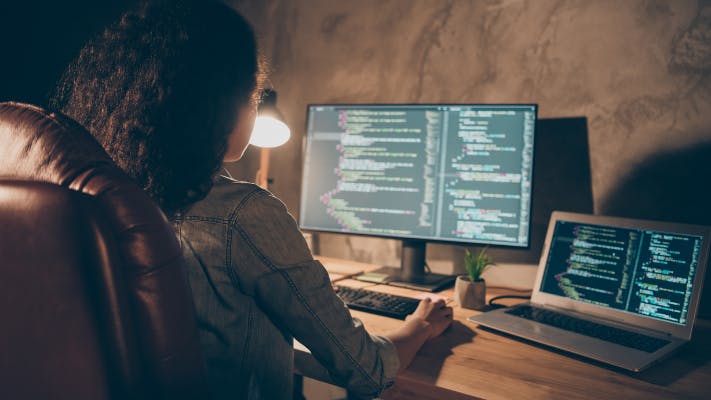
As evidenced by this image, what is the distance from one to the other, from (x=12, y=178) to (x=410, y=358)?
2.24 feet

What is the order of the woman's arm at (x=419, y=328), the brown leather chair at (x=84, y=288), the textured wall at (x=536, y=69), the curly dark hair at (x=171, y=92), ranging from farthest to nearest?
the textured wall at (x=536, y=69) < the woman's arm at (x=419, y=328) < the curly dark hair at (x=171, y=92) < the brown leather chair at (x=84, y=288)

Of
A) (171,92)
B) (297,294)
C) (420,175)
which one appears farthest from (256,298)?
(420,175)

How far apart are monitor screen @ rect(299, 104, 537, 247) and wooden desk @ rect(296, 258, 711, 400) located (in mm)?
414

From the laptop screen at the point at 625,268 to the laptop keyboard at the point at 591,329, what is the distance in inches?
3.0

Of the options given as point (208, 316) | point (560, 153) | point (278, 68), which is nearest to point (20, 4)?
point (278, 68)

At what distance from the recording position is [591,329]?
1.00m

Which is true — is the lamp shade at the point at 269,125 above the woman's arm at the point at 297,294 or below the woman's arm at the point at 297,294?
above

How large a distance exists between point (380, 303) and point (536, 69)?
0.83 metres

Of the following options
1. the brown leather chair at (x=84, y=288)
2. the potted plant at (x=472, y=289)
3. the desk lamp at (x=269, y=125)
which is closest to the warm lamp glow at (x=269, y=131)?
the desk lamp at (x=269, y=125)

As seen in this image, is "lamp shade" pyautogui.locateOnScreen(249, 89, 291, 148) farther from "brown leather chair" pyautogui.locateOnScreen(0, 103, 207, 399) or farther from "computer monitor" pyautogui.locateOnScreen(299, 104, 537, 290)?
"brown leather chair" pyautogui.locateOnScreen(0, 103, 207, 399)

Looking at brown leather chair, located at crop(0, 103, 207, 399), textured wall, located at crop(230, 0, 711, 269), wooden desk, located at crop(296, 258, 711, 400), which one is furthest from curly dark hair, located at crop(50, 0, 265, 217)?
textured wall, located at crop(230, 0, 711, 269)

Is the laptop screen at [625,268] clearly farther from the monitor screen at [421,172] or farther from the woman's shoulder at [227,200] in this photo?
the woman's shoulder at [227,200]

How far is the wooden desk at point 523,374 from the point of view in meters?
0.78

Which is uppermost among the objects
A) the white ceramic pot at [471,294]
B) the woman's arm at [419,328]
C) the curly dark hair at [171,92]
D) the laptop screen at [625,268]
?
the curly dark hair at [171,92]
